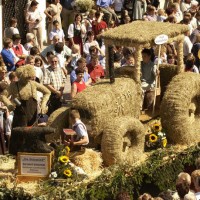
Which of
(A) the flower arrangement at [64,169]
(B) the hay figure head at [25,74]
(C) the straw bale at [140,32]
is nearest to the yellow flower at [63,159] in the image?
(A) the flower arrangement at [64,169]

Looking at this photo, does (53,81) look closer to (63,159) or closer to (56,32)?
(56,32)

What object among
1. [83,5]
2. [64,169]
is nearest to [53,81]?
[64,169]

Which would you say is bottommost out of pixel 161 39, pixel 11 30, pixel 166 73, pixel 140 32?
pixel 11 30

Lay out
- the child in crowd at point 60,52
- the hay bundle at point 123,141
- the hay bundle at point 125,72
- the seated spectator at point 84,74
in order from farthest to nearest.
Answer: the child in crowd at point 60,52
the seated spectator at point 84,74
the hay bundle at point 125,72
the hay bundle at point 123,141

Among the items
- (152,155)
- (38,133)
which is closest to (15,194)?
(38,133)

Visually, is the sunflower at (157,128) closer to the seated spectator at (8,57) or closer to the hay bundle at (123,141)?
the hay bundle at (123,141)

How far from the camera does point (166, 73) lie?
22391 mm

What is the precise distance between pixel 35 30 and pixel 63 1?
3.12 m

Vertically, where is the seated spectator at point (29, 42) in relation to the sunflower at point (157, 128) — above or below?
above

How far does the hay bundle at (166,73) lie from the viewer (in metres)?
22.3

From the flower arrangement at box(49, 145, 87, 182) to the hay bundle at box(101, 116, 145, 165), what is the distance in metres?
0.77

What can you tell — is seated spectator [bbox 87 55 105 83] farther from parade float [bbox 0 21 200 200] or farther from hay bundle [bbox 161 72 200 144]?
hay bundle [bbox 161 72 200 144]

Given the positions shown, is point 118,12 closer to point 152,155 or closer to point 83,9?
point 83,9

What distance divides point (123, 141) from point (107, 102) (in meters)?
0.74
